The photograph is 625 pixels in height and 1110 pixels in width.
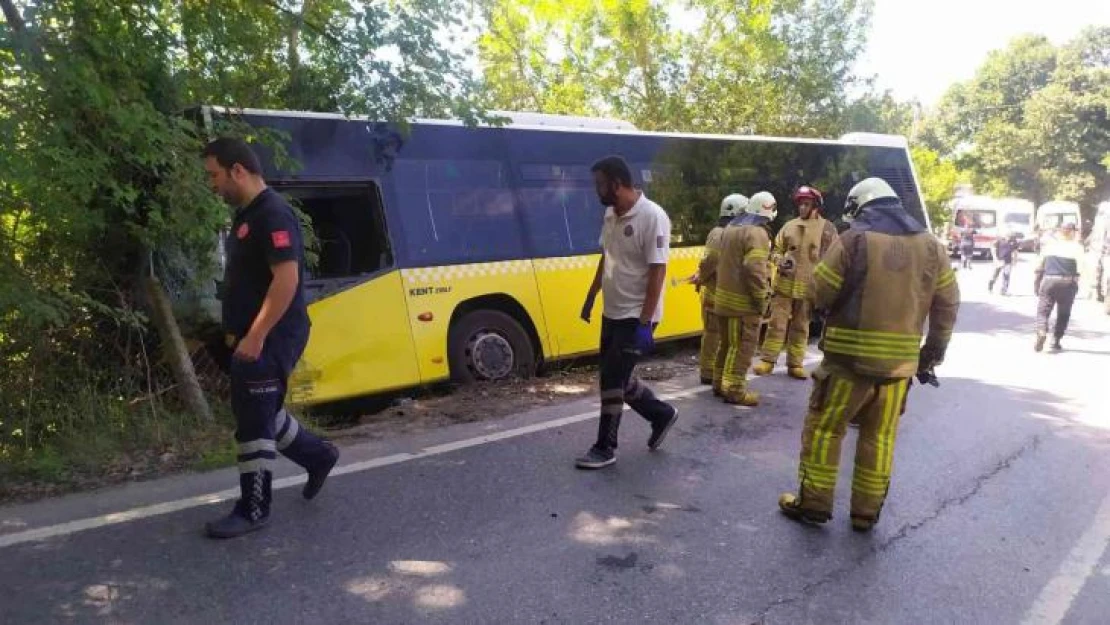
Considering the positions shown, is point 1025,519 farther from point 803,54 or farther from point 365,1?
point 803,54

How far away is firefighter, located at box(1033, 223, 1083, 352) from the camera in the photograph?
9.66 meters

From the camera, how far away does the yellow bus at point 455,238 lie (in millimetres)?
6129

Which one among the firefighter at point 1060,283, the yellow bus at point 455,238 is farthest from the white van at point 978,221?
the yellow bus at point 455,238

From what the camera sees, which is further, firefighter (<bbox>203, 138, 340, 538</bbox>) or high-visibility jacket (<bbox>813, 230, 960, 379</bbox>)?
high-visibility jacket (<bbox>813, 230, 960, 379</bbox>)

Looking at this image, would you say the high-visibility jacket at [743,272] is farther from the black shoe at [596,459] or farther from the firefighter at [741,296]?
the black shoe at [596,459]

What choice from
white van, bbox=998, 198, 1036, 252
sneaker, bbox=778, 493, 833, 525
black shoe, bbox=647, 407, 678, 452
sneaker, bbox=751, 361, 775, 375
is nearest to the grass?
black shoe, bbox=647, 407, 678, 452

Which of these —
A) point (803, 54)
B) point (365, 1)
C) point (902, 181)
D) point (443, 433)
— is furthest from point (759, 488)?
point (803, 54)

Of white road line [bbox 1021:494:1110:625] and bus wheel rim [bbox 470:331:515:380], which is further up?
bus wheel rim [bbox 470:331:515:380]

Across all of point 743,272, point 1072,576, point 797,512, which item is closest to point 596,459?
point 797,512

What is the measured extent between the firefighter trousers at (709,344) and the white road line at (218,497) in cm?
171

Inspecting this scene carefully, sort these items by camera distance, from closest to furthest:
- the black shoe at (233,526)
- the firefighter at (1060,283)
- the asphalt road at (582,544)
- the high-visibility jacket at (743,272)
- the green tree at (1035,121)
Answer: the asphalt road at (582,544), the black shoe at (233,526), the high-visibility jacket at (743,272), the firefighter at (1060,283), the green tree at (1035,121)

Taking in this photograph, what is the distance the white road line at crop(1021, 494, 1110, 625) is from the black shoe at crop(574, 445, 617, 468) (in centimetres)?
217

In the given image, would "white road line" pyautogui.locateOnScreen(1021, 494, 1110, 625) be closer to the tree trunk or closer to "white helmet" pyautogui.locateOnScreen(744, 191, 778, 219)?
"white helmet" pyautogui.locateOnScreen(744, 191, 778, 219)

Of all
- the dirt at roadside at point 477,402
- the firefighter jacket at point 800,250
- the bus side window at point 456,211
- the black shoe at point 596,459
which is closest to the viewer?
the black shoe at point 596,459
